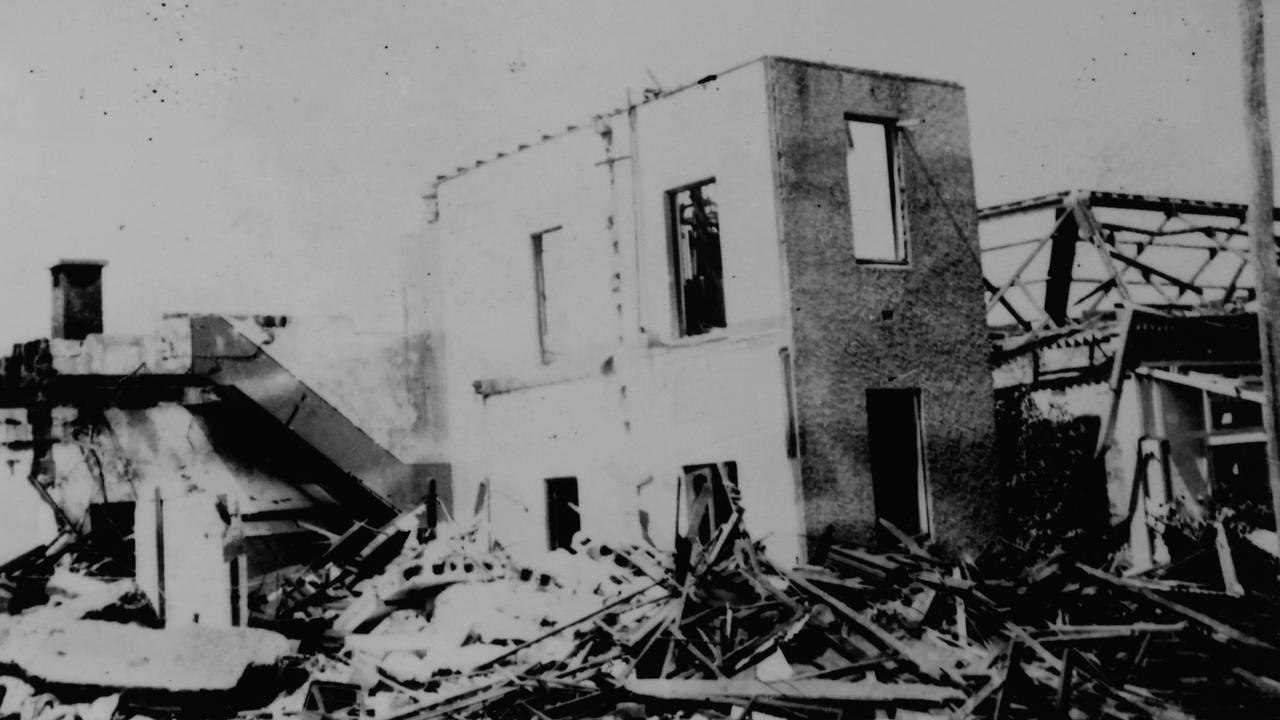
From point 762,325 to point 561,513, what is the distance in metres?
5.01

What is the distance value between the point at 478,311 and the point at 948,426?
782 cm

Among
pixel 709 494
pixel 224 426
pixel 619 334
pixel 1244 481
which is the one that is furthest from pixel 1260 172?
pixel 224 426

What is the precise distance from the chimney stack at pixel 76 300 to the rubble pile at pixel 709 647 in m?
5.58

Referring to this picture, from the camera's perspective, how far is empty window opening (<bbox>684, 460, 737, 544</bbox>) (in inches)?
562

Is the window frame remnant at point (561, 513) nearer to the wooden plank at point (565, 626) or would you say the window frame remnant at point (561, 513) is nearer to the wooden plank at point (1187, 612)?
the wooden plank at point (565, 626)

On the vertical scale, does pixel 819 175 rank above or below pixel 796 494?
above

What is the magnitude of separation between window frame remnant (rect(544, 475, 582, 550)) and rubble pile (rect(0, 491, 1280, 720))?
3011mm

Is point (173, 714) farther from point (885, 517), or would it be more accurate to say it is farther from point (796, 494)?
point (885, 517)

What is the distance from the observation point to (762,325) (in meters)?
14.3

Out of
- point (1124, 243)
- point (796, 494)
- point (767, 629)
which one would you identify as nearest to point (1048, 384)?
point (1124, 243)

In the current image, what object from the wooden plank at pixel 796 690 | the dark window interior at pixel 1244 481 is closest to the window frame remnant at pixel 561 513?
the wooden plank at pixel 796 690

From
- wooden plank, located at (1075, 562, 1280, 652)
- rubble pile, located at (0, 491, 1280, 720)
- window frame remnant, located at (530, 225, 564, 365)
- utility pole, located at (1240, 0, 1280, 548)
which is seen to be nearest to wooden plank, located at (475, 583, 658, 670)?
rubble pile, located at (0, 491, 1280, 720)

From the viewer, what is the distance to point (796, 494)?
13812 millimetres

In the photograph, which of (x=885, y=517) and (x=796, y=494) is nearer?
(x=796, y=494)
